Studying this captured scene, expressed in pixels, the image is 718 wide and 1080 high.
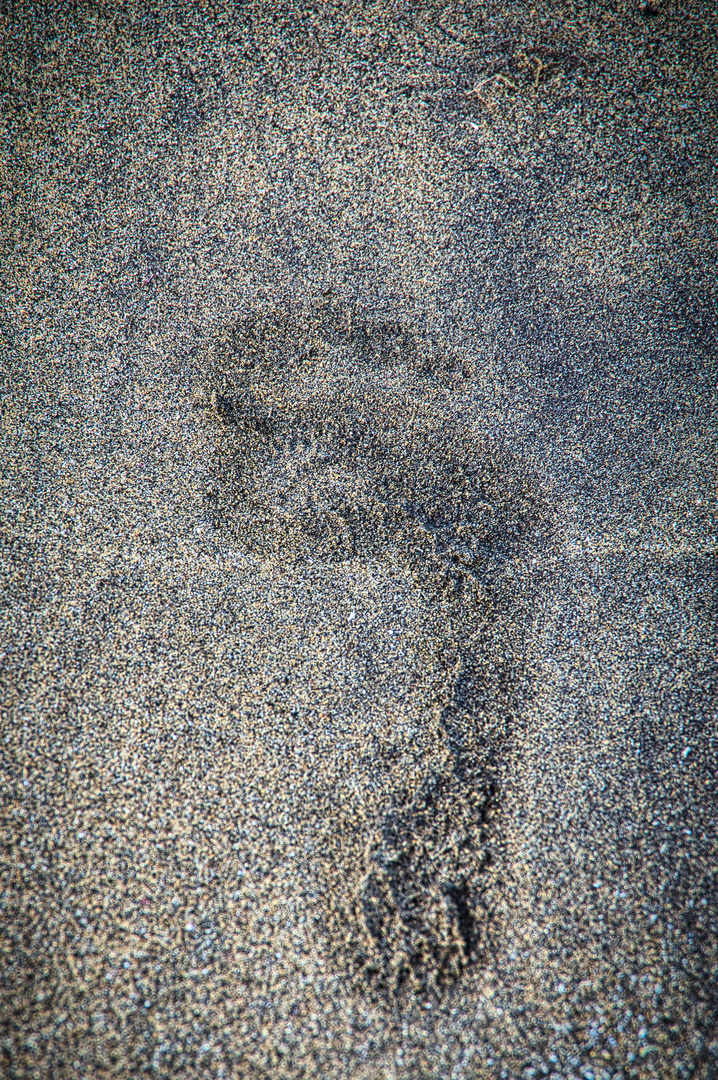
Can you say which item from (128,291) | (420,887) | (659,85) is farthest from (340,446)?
(659,85)

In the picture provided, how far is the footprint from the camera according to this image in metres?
1.32

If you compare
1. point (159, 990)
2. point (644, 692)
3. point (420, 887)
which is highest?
point (644, 692)

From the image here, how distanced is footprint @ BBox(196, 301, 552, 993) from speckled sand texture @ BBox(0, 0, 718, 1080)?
0.01 metres

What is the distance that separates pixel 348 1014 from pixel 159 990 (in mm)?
356

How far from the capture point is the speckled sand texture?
1256 millimetres

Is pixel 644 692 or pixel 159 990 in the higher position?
pixel 644 692

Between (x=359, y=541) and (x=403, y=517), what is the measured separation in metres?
0.15

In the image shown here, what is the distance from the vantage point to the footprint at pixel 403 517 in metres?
1.32

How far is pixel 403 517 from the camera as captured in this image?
6.02 ft

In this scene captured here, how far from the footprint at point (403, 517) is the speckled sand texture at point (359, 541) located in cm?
1

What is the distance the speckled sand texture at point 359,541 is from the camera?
1256mm

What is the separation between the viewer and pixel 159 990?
1.23 m

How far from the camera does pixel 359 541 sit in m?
1.79

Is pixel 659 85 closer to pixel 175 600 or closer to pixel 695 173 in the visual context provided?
pixel 695 173
